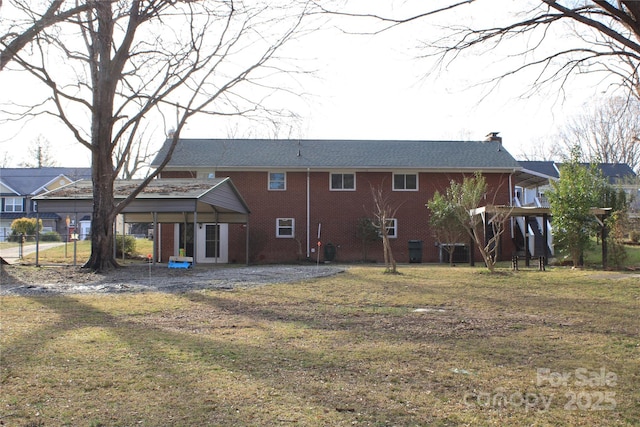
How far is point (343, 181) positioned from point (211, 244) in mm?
7088

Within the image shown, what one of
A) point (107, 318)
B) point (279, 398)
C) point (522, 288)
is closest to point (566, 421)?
point (279, 398)

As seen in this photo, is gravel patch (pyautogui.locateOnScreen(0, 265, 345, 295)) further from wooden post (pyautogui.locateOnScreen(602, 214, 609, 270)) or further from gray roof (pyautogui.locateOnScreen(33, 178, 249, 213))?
wooden post (pyautogui.locateOnScreen(602, 214, 609, 270))

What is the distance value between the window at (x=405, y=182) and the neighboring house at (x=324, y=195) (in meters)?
0.05

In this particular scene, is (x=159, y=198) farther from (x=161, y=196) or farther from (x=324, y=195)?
(x=324, y=195)

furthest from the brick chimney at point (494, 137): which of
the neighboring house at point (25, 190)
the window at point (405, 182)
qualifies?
the neighboring house at point (25, 190)

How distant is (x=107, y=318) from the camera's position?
28.1ft

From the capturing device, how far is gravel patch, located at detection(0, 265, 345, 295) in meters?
13.0

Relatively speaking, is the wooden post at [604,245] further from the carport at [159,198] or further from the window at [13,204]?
the window at [13,204]

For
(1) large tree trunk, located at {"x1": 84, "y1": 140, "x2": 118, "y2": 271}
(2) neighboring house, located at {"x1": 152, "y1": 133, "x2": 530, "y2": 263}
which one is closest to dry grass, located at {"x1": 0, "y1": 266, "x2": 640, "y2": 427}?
(1) large tree trunk, located at {"x1": 84, "y1": 140, "x2": 118, "y2": 271}

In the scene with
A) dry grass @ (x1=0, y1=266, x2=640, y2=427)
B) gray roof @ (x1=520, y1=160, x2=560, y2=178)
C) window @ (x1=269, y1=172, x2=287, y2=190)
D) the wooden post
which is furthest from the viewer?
gray roof @ (x1=520, y1=160, x2=560, y2=178)

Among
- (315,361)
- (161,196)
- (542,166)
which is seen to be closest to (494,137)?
(542,166)

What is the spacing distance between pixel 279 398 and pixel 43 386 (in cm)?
206

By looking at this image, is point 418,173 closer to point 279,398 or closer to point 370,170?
point 370,170

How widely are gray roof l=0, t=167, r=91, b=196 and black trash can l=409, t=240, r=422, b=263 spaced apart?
137 feet
